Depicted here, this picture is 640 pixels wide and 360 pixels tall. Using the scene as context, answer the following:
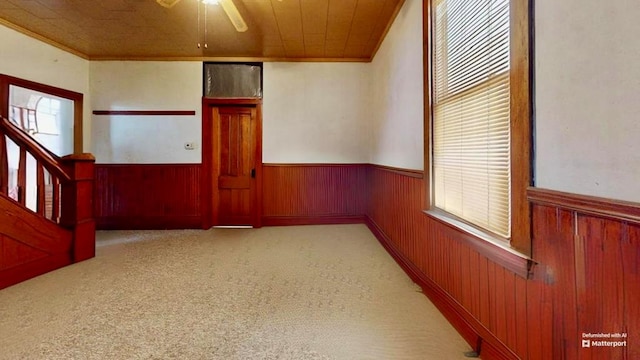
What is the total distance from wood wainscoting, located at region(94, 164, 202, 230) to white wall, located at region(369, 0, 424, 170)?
3068mm

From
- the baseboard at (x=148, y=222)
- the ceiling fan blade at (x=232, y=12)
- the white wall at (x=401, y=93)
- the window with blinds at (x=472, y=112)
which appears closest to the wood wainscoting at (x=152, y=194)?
the baseboard at (x=148, y=222)

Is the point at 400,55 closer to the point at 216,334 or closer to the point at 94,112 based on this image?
the point at 216,334

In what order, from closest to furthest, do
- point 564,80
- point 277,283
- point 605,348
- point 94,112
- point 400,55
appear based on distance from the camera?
point 605,348 → point 564,80 → point 277,283 → point 400,55 → point 94,112

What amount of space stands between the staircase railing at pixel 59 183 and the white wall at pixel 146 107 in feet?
5.30

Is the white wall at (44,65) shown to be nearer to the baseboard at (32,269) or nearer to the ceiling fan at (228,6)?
the baseboard at (32,269)

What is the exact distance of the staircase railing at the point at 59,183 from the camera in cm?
286

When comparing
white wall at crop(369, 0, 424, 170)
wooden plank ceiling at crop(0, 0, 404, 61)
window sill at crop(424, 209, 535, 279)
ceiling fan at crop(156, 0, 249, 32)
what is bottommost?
window sill at crop(424, 209, 535, 279)

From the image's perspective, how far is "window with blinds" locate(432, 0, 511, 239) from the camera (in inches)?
58.4

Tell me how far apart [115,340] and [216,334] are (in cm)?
59

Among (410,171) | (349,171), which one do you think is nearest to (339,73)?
(349,171)

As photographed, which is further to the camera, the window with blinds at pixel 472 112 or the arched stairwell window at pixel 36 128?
the arched stairwell window at pixel 36 128

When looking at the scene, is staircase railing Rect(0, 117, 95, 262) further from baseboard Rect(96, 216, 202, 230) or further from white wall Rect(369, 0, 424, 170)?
white wall Rect(369, 0, 424, 170)

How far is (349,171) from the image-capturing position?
16.4 feet

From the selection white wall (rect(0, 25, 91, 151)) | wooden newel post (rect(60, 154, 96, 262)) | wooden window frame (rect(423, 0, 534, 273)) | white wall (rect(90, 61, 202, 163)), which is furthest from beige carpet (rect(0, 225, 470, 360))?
white wall (rect(0, 25, 91, 151))
